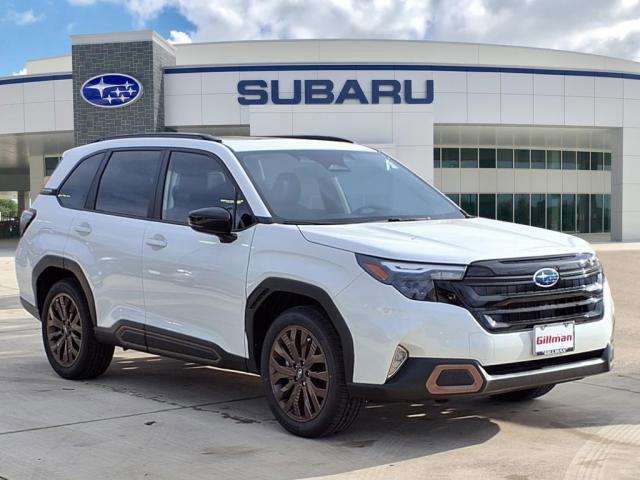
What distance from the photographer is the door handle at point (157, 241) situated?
5950 mm

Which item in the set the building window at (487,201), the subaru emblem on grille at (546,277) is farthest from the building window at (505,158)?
the subaru emblem on grille at (546,277)

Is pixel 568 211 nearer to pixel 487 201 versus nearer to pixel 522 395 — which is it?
pixel 487 201

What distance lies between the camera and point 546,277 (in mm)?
4754

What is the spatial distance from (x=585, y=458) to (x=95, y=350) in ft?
13.1

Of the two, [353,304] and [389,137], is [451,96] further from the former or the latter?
[353,304]

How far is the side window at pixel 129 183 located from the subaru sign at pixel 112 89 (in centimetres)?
2414

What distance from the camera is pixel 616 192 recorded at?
1350 inches

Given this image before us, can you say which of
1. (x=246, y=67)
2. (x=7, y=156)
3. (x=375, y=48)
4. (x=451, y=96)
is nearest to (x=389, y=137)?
(x=451, y=96)

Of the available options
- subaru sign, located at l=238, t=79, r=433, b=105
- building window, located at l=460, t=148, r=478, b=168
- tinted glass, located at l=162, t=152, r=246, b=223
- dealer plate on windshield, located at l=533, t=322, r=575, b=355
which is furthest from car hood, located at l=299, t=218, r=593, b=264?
building window, located at l=460, t=148, r=478, b=168

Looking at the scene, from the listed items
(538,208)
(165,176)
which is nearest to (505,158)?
(538,208)

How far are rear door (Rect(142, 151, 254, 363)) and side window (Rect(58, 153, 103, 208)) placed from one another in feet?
3.63

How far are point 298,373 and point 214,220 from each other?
1136 millimetres

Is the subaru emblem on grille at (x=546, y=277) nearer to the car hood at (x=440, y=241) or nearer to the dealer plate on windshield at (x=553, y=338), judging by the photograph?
the car hood at (x=440, y=241)

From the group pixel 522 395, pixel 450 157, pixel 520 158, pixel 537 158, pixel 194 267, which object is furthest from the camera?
pixel 537 158
